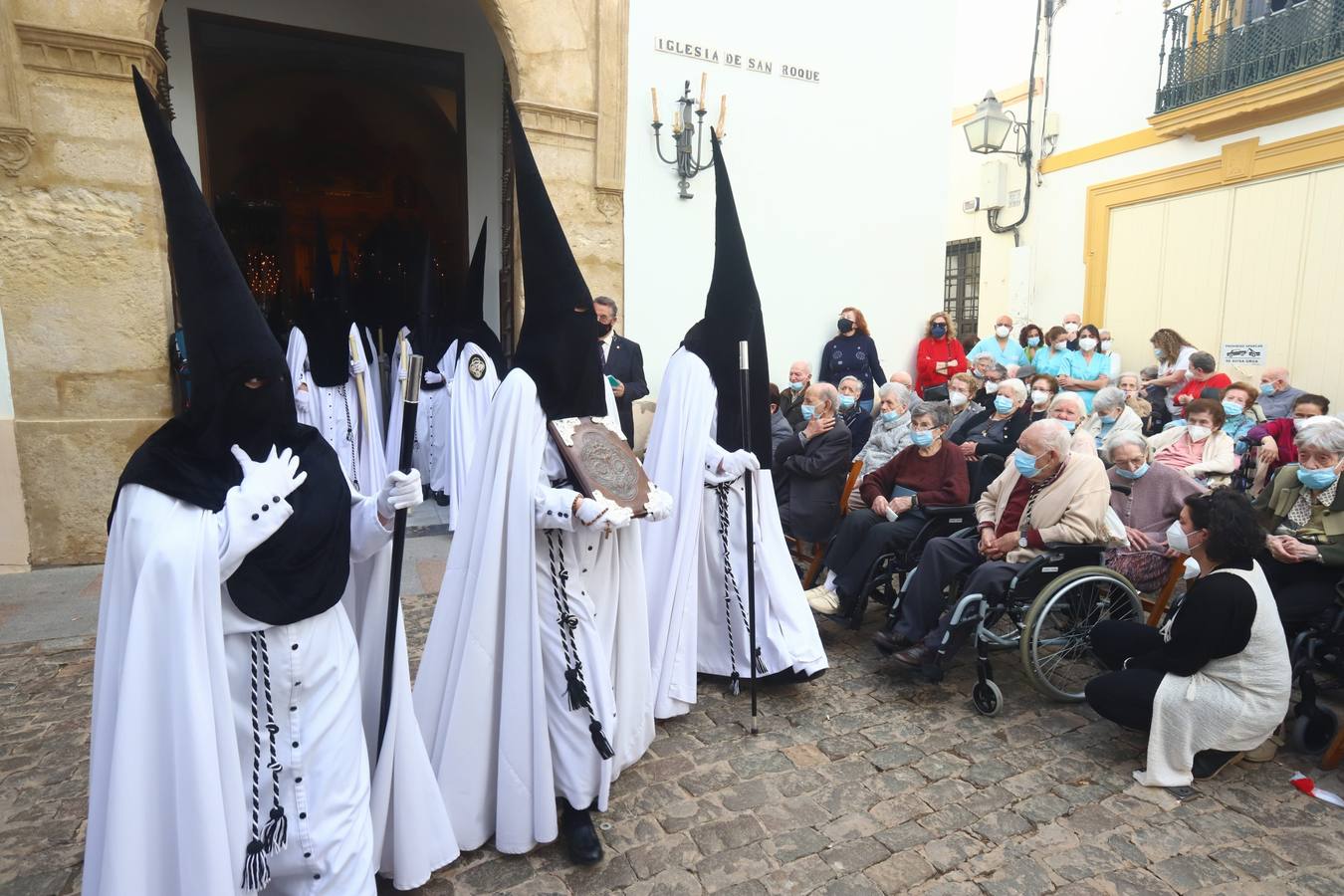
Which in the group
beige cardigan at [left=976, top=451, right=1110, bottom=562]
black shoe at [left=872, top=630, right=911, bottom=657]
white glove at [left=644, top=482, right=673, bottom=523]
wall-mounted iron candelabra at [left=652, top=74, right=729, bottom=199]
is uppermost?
wall-mounted iron candelabra at [left=652, top=74, right=729, bottom=199]

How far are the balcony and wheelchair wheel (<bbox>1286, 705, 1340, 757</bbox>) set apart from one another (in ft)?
28.1

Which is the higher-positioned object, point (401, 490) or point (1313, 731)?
point (401, 490)

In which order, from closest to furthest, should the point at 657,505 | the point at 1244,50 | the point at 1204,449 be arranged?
the point at 657,505, the point at 1204,449, the point at 1244,50

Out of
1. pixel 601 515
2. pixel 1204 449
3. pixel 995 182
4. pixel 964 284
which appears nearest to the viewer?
pixel 601 515

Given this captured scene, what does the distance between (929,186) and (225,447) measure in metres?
9.33

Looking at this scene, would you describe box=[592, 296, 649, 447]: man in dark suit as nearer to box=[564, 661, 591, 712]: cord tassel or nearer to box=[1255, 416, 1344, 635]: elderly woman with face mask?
box=[564, 661, 591, 712]: cord tassel

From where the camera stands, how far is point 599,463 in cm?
279

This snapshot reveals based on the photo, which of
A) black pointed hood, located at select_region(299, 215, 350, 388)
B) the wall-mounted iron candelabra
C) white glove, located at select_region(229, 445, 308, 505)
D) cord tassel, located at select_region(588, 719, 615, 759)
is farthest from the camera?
the wall-mounted iron candelabra

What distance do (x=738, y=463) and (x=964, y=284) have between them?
1273cm

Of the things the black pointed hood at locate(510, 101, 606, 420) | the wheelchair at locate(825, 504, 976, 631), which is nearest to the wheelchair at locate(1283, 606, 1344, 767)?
the wheelchair at locate(825, 504, 976, 631)

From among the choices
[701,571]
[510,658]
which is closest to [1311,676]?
[701,571]

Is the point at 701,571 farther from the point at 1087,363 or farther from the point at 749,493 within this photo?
the point at 1087,363

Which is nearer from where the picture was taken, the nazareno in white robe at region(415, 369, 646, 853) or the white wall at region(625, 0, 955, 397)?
the nazareno in white robe at region(415, 369, 646, 853)

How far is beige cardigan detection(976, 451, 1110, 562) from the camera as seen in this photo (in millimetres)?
3980
